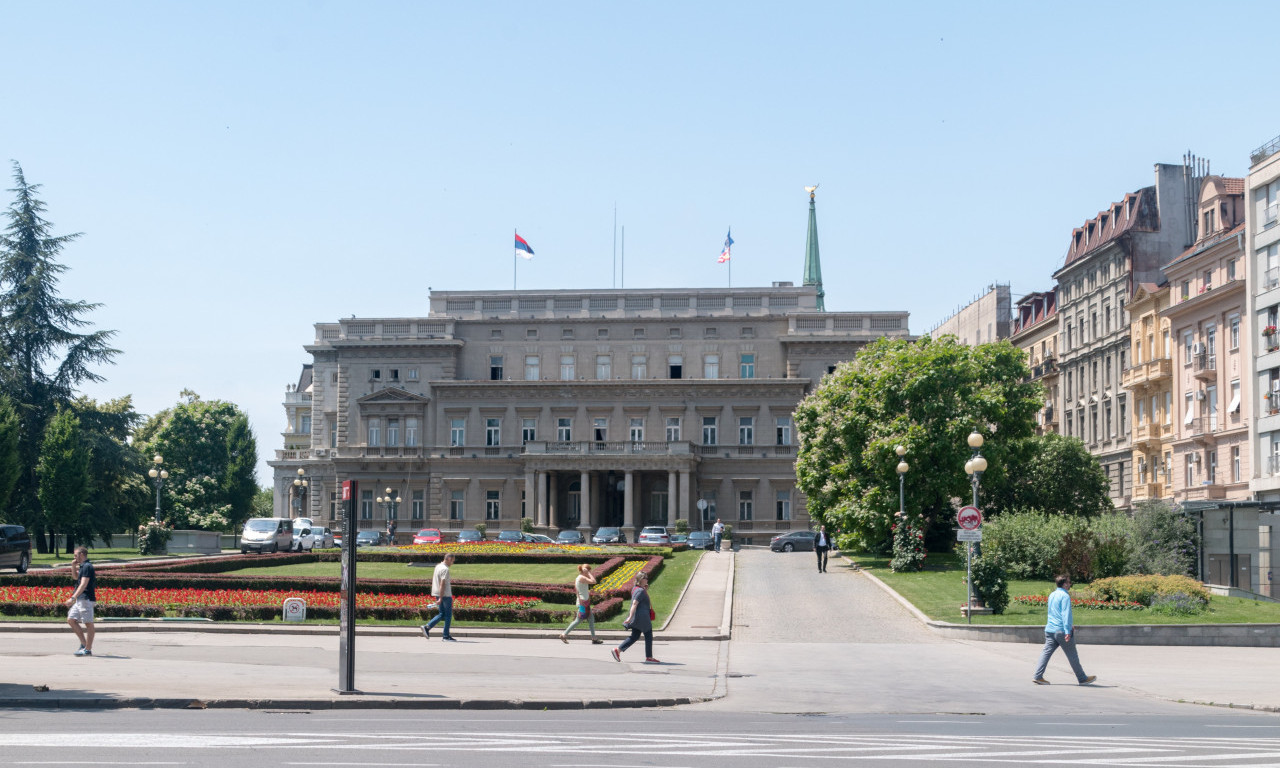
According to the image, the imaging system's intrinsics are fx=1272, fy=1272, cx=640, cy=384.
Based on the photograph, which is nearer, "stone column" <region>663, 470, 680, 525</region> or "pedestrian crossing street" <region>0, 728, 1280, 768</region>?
"pedestrian crossing street" <region>0, 728, 1280, 768</region>

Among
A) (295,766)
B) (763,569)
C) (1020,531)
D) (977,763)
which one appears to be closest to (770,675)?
(977,763)

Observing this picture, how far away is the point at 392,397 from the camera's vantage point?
9769 cm

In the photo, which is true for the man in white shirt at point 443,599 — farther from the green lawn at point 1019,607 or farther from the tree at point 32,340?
the tree at point 32,340

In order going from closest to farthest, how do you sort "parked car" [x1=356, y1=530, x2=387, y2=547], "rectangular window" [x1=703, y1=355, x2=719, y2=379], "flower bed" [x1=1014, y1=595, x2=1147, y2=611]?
1. "flower bed" [x1=1014, y1=595, x2=1147, y2=611]
2. "parked car" [x1=356, y1=530, x2=387, y2=547]
3. "rectangular window" [x1=703, y1=355, x2=719, y2=379]

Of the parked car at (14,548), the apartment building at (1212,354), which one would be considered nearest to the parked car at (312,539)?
the parked car at (14,548)

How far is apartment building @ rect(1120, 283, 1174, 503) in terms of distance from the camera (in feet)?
226

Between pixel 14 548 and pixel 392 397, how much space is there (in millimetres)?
50868

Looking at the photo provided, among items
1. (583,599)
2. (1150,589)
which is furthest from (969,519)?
(583,599)

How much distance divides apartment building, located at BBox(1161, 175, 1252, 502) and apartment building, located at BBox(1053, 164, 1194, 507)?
4.53 metres

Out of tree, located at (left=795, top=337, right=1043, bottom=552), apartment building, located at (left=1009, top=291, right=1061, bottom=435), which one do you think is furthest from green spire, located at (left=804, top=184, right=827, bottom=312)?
tree, located at (left=795, top=337, right=1043, bottom=552)

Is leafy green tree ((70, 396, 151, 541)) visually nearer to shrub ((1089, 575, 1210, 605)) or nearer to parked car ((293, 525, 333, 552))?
parked car ((293, 525, 333, 552))

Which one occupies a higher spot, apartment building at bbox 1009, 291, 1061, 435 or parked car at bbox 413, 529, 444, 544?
apartment building at bbox 1009, 291, 1061, 435

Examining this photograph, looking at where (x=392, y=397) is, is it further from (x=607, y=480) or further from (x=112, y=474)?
(x=112, y=474)

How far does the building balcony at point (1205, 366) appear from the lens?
209 ft
